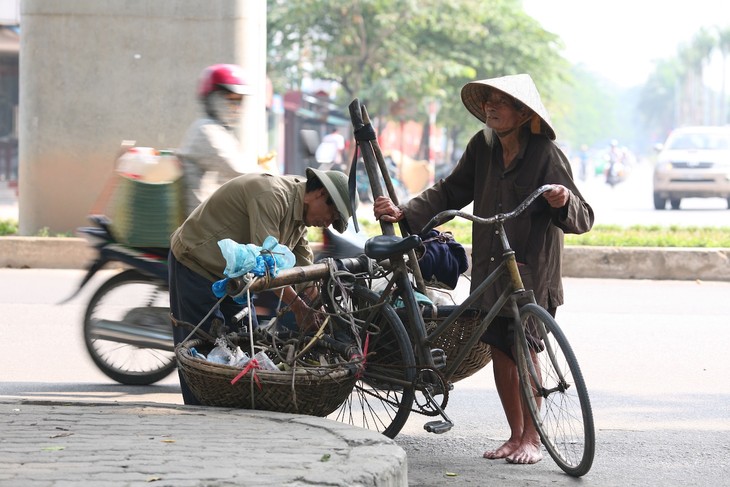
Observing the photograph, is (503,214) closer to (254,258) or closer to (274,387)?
(254,258)

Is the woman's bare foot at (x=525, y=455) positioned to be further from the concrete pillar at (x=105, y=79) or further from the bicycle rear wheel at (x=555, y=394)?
the concrete pillar at (x=105, y=79)

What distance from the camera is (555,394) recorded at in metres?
4.74

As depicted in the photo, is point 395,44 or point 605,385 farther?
point 395,44

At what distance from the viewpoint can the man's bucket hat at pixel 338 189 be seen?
4.87m

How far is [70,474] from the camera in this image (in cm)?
367

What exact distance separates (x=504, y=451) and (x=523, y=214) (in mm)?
975

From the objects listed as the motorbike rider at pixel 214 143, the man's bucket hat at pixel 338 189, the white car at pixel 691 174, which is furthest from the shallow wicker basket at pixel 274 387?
the white car at pixel 691 174

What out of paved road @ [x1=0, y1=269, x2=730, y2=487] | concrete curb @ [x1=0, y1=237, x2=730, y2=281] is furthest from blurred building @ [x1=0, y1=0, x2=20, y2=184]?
paved road @ [x1=0, y1=269, x2=730, y2=487]

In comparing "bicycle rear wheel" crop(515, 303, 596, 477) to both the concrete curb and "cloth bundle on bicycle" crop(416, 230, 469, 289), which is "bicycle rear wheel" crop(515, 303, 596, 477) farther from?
the concrete curb

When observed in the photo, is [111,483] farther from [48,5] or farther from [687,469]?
[48,5]

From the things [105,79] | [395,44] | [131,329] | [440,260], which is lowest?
[131,329]

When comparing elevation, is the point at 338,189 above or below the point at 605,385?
above

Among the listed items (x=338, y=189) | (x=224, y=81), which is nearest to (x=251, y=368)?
(x=338, y=189)

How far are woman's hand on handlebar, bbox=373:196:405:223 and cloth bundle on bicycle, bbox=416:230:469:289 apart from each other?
17 centimetres
